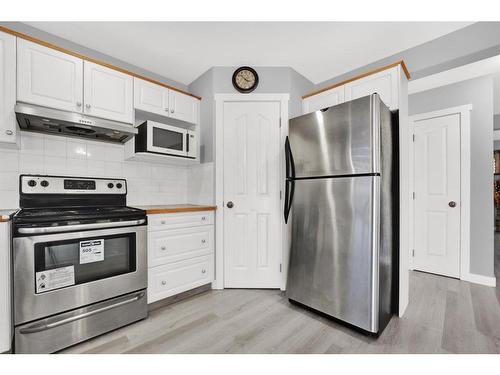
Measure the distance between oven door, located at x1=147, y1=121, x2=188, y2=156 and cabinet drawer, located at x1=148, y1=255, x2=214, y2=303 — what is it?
1.13 m

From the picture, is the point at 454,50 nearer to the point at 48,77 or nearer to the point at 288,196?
the point at 288,196

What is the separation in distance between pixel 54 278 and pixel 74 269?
112 mm

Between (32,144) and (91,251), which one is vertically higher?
(32,144)

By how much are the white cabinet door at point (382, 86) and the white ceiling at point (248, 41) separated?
44cm

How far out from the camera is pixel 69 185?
206 cm

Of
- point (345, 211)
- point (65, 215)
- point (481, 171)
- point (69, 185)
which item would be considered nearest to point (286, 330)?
point (345, 211)

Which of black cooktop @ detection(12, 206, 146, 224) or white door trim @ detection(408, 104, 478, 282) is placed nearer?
black cooktop @ detection(12, 206, 146, 224)

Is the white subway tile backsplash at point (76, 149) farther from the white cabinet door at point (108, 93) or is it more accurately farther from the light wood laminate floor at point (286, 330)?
the light wood laminate floor at point (286, 330)

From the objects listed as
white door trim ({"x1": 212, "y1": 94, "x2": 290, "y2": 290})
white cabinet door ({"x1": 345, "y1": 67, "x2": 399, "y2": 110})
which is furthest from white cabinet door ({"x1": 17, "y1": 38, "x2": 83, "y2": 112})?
white cabinet door ({"x1": 345, "y1": 67, "x2": 399, "y2": 110})

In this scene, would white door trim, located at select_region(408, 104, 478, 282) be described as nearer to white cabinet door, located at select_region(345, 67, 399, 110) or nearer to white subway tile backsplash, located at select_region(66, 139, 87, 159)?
white cabinet door, located at select_region(345, 67, 399, 110)

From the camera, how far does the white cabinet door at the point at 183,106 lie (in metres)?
2.52

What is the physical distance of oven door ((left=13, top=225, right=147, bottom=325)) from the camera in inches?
56.4

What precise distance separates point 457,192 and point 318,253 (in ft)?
7.08

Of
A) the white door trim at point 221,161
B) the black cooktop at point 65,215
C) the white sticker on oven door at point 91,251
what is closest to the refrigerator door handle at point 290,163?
the white door trim at point 221,161
